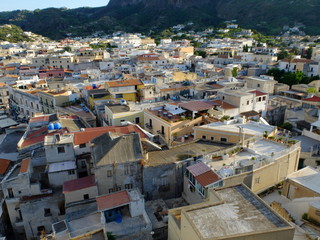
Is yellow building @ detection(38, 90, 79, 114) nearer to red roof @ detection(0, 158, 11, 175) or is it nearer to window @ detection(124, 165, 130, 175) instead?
red roof @ detection(0, 158, 11, 175)

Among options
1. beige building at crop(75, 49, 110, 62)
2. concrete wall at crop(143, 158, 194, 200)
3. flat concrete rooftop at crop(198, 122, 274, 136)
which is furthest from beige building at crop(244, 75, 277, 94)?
beige building at crop(75, 49, 110, 62)

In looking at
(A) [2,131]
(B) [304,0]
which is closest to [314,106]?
(A) [2,131]

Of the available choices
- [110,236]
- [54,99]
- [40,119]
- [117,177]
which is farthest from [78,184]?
[54,99]

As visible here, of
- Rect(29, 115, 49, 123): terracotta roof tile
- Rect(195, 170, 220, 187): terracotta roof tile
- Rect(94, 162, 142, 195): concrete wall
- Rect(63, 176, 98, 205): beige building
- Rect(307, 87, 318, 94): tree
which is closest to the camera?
Rect(195, 170, 220, 187): terracotta roof tile

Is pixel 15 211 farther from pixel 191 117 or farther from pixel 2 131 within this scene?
pixel 2 131

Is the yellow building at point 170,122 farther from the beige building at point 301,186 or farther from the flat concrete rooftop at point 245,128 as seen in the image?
the beige building at point 301,186

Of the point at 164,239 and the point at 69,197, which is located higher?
the point at 69,197
